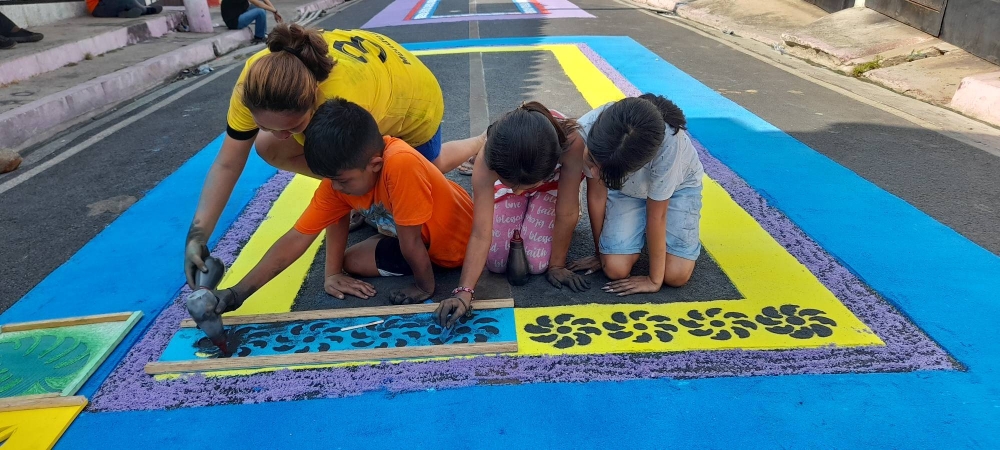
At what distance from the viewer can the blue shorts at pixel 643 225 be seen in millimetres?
2594

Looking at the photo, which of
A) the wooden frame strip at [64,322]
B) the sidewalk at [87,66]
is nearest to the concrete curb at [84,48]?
the sidewalk at [87,66]

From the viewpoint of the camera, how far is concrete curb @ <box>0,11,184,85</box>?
5879 millimetres

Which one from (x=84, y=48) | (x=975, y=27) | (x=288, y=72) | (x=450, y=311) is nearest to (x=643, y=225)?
(x=450, y=311)

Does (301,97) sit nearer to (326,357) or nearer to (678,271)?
(326,357)

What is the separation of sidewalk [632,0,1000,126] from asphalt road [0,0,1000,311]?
2.00 ft

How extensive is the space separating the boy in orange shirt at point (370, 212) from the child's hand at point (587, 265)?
46cm

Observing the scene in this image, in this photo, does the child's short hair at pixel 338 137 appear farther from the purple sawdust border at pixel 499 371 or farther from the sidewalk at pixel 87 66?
the sidewalk at pixel 87 66

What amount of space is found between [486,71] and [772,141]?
3.05 metres

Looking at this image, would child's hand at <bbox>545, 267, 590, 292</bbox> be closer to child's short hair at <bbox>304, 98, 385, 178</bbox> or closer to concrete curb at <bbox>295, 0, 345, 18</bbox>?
child's short hair at <bbox>304, 98, 385, 178</bbox>

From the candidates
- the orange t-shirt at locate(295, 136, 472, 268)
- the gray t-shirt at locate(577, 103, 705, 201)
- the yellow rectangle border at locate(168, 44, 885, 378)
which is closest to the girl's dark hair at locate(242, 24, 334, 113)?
the orange t-shirt at locate(295, 136, 472, 268)

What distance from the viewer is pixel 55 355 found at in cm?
225

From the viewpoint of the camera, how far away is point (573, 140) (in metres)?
2.43

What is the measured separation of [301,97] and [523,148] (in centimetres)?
72

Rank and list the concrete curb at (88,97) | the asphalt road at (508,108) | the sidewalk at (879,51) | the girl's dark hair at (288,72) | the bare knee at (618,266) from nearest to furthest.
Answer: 1. the girl's dark hair at (288,72)
2. the bare knee at (618,266)
3. the asphalt road at (508,108)
4. the concrete curb at (88,97)
5. the sidewalk at (879,51)
